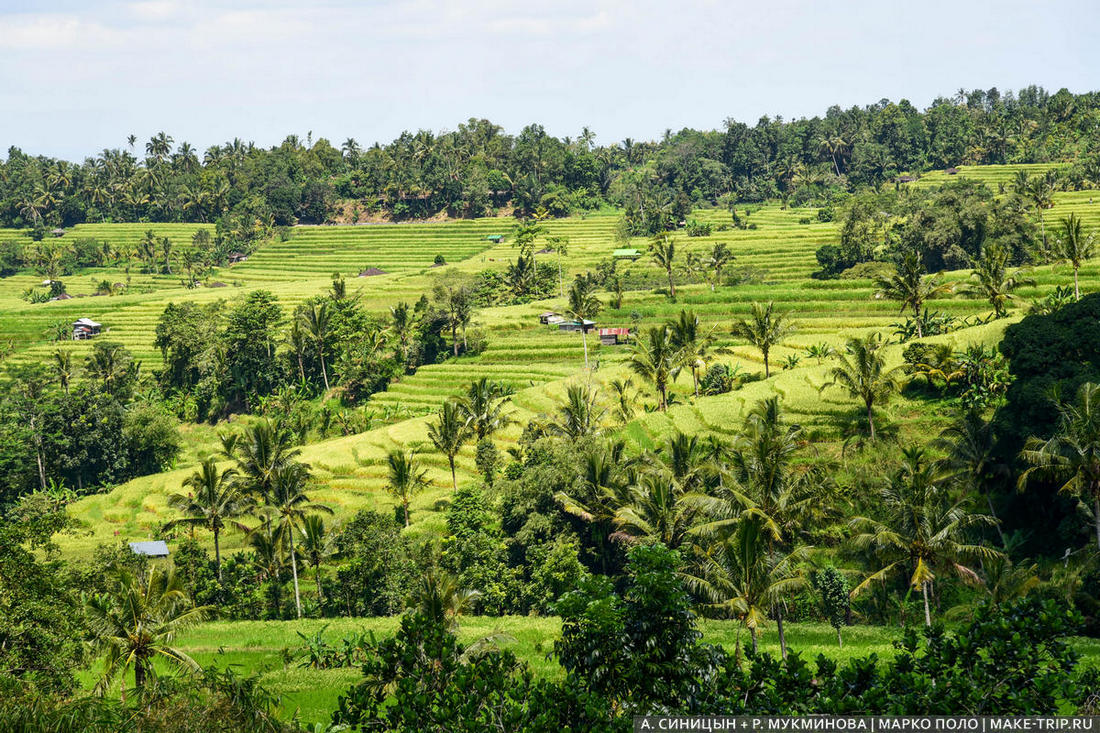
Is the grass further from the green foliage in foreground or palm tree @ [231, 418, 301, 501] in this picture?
the green foliage in foreground

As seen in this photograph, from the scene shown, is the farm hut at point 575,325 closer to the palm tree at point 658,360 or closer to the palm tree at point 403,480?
the palm tree at point 658,360

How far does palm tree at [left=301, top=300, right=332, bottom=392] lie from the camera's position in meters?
82.8

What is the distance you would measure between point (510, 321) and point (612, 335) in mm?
12456

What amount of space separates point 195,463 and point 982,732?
67.8 meters

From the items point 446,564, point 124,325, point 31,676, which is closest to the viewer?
point 31,676

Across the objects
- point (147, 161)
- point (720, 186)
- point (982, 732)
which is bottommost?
point (982, 732)

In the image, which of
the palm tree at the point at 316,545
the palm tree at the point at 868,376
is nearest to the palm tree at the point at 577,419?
the palm tree at the point at 868,376

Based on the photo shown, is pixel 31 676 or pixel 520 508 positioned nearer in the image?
pixel 31 676

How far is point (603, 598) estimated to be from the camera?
19.2 meters

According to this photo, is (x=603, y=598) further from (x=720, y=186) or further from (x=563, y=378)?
(x=720, y=186)

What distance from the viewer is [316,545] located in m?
45.7

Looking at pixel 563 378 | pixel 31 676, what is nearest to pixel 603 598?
pixel 31 676

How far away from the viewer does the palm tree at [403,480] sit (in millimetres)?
51906

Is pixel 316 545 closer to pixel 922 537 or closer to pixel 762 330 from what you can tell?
pixel 922 537
